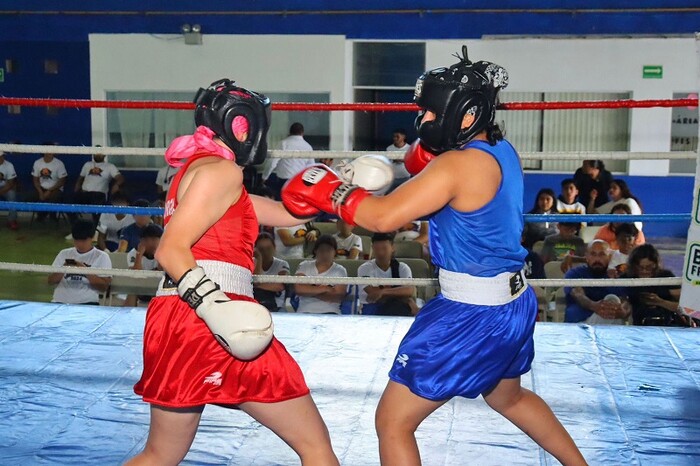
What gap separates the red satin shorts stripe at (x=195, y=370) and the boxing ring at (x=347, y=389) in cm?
62

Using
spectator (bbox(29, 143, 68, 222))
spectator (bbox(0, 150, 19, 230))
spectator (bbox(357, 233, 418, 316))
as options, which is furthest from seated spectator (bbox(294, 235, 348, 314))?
spectator (bbox(0, 150, 19, 230))

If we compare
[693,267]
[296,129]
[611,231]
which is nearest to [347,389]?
[693,267]

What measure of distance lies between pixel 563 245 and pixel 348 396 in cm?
264

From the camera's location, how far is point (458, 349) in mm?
1916

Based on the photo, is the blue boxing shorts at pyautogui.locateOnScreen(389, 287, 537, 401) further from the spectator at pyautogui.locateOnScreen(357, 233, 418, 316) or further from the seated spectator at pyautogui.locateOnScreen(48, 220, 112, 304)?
the seated spectator at pyautogui.locateOnScreen(48, 220, 112, 304)

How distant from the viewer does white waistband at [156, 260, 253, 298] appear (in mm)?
1847

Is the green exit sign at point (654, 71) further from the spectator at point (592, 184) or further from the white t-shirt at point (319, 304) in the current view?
the white t-shirt at point (319, 304)

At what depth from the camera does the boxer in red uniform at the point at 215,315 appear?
174 cm

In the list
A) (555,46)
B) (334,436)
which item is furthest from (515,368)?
(555,46)

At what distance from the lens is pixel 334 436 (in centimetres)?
253

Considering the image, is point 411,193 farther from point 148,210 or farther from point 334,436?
point 148,210

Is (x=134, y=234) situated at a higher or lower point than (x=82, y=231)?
lower

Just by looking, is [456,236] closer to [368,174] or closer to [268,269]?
[368,174]

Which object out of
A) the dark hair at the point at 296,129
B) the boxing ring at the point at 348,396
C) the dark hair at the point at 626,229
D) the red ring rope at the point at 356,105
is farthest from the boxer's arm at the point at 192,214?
the dark hair at the point at 296,129
